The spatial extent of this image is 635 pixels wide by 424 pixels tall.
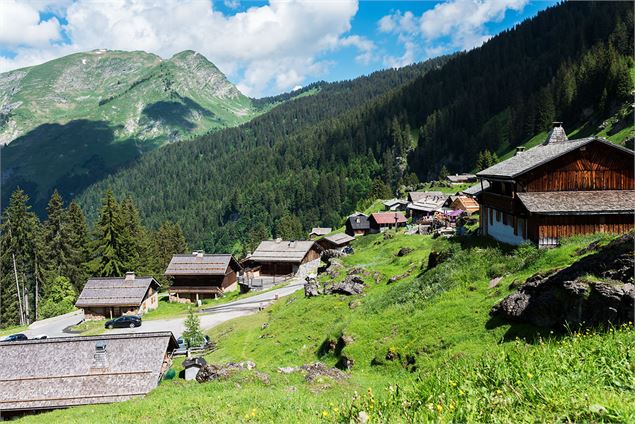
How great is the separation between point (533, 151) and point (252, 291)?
5433cm

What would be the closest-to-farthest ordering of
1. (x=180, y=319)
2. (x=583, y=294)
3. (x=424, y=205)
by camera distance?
(x=583, y=294) → (x=180, y=319) → (x=424, y=205)

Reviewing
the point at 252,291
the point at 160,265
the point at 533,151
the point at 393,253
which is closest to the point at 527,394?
the point at 533,151

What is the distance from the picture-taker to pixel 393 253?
59000mm

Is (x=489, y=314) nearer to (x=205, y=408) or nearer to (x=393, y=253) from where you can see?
(x=205, y=408)

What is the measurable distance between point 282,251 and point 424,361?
68.9m

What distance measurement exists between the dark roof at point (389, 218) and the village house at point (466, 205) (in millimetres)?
17611

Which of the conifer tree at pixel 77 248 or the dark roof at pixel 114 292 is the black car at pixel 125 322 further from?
the conifer tree at pixel 77 248

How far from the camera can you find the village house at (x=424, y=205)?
4044 inches

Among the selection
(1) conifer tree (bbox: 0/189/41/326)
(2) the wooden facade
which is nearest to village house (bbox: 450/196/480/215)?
(2) the wooden facade

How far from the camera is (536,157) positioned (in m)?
31.8

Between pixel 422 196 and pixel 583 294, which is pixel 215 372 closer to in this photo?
pixel 583 294

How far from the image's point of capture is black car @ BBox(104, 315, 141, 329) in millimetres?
Answer: 57500

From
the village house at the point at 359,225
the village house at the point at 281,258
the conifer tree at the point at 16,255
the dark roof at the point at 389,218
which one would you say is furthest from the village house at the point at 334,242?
Answer: the conifer tree at the point at 16,255

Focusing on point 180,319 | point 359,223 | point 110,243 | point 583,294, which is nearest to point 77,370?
point 180,319
